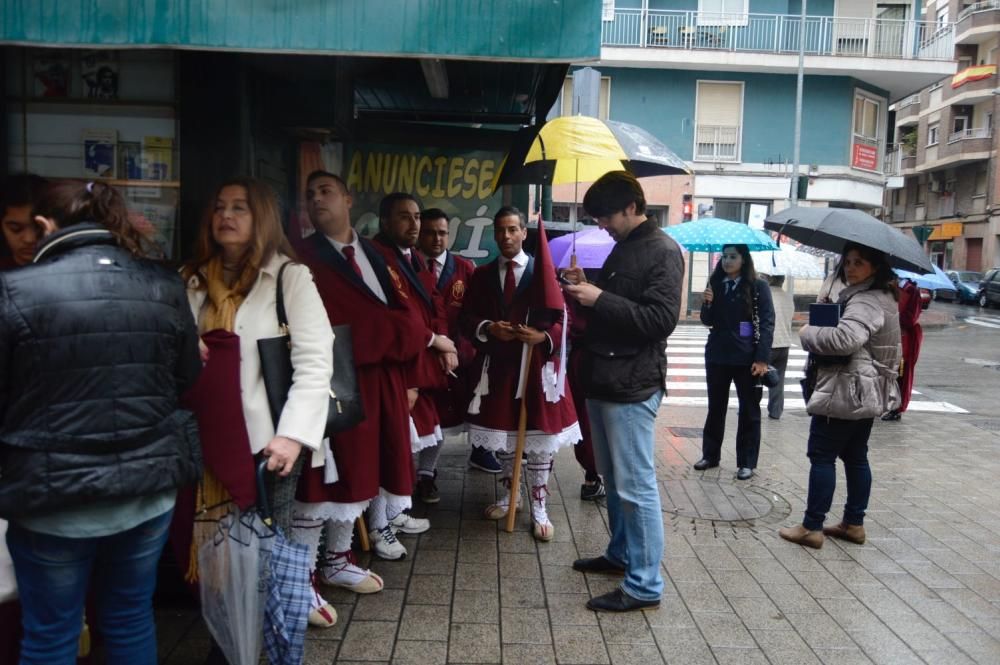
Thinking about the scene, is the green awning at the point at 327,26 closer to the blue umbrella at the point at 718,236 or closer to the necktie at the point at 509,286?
the necktie at the point at 509,286

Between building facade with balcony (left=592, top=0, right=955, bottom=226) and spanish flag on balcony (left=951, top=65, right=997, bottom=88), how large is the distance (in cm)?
1653

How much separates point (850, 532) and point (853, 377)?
1044 mm

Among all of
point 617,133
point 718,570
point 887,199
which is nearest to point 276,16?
point 617,133

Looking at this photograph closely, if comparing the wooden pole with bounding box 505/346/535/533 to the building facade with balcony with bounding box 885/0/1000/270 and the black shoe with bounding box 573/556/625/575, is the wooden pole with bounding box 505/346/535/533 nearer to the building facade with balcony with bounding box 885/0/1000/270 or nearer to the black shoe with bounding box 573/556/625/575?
the black shoe with bounding box 573/556/625/575

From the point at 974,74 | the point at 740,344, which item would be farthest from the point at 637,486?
the point at 974,74

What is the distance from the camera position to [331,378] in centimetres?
307

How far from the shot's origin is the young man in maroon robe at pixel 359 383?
3654 mm

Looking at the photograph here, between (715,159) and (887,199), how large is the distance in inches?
1259

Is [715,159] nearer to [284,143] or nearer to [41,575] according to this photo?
[284,143]

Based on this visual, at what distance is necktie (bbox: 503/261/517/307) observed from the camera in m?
4.92

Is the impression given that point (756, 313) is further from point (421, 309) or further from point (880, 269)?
point (421, 309)

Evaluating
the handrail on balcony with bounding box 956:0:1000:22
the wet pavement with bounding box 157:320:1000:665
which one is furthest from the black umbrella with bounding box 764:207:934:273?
the handrail on balcony with bounding box 956:0:1000:22

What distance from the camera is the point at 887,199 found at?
51.0 m

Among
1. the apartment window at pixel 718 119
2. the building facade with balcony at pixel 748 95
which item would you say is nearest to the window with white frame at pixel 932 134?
the building facade with balcony at pixel 748 95
